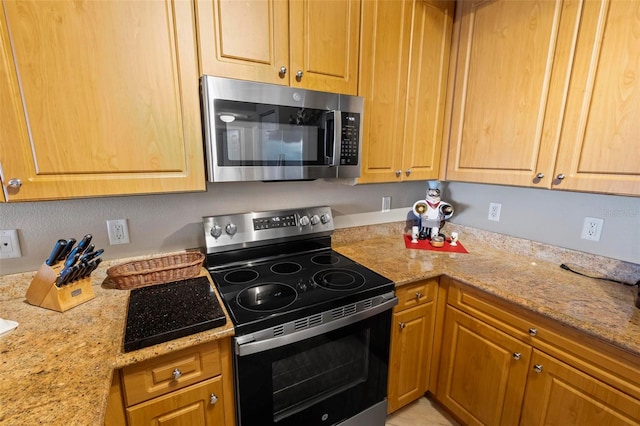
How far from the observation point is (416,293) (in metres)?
1.50

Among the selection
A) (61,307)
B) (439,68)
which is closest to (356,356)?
(61,307)

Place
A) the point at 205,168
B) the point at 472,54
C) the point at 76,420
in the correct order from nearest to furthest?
the point at 76,420
the point at 205,168
the point at 472,54

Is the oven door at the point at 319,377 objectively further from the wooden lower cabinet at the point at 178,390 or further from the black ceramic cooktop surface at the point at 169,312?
the black ceramic cooktop surface at the point at 169,312

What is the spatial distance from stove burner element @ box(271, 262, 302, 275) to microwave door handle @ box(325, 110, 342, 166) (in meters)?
0.55

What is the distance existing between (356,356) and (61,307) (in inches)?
46.3

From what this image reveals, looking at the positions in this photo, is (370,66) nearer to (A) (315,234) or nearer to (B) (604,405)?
(A) (315,234)

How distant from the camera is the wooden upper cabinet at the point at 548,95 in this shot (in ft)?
3.62

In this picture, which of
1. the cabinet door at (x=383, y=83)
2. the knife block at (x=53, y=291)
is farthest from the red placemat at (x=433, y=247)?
the knife block at (x=53, y=291)

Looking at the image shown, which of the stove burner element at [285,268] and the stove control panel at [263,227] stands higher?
the stove control panel at [263,227]

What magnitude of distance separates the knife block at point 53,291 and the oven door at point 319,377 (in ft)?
2.12

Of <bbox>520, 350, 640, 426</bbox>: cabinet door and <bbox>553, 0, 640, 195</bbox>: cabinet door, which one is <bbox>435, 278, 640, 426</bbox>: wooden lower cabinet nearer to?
<bbox>520, 350, 640, 426</bbox>: cabinet door

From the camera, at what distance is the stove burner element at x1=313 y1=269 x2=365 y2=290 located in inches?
50.9

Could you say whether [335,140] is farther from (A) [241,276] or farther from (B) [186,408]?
(B) [186,408]

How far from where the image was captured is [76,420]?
23.8 inches
